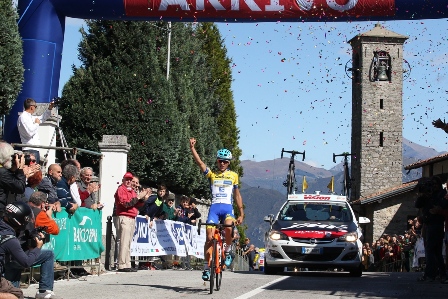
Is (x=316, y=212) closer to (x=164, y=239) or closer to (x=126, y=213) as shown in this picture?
(x=164, y=239)

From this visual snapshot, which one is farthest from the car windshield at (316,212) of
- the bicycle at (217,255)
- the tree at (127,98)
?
the tree at (127,98)

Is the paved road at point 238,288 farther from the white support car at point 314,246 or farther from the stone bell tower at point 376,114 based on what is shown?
the stone bell tower at point 376,114

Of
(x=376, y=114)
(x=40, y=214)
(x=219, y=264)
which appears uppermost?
(x=376, y=114)

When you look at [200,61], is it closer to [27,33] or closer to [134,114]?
[134,114]

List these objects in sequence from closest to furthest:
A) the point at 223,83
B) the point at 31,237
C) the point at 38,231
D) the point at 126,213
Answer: the point at 31,237, the point at 38,231, the point at 126,213, the point at 223,83

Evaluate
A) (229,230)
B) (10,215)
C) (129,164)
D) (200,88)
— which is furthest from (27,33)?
(200,88)

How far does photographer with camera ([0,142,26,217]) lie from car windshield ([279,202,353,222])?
36.2ft

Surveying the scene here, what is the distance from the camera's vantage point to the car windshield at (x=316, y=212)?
2067 centimetres

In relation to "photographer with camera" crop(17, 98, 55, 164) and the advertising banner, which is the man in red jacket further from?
"photographer with camera" crop(17, 98, 55, 164)

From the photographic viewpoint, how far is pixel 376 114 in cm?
8425

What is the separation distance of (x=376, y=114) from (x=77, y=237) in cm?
6981

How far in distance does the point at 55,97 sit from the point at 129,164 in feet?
43.1

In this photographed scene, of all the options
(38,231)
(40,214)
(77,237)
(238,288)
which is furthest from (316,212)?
(38,231)

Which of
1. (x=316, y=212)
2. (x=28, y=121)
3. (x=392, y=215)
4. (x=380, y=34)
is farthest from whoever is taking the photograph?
(x=380, y=34)
